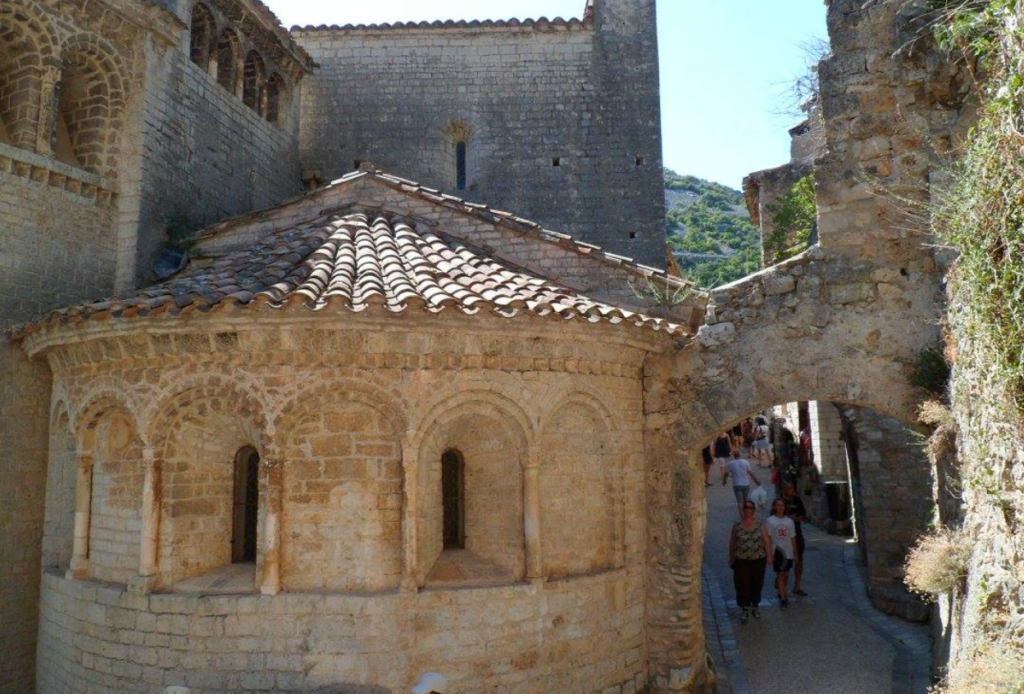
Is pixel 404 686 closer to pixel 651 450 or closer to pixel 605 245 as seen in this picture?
pixel 651 450

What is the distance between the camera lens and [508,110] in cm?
1491

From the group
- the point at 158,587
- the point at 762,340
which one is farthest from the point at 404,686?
the point at 762,340

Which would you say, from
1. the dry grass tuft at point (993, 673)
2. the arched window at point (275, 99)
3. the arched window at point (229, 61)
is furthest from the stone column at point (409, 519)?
the arched window at point (275, 99)

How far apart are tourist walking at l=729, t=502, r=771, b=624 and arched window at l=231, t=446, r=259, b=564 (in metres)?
6.27

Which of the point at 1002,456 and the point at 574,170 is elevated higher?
the point at 574,170

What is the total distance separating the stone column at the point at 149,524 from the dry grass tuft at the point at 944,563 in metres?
6.75

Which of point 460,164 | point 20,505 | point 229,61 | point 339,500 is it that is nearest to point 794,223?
point 460,164

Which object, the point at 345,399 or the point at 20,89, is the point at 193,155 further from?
the point at 345,399

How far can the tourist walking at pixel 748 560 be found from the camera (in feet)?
34.2

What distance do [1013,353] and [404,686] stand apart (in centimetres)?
525

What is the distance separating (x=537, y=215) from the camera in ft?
47.5

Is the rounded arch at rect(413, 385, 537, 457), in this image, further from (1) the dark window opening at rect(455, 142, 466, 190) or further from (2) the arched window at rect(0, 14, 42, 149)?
(1) the dark window opening at rect(455, 142, 466, 190)

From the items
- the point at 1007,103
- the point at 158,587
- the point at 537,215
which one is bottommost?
the point at 158,587

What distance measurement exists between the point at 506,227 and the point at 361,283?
2877 millimetres
